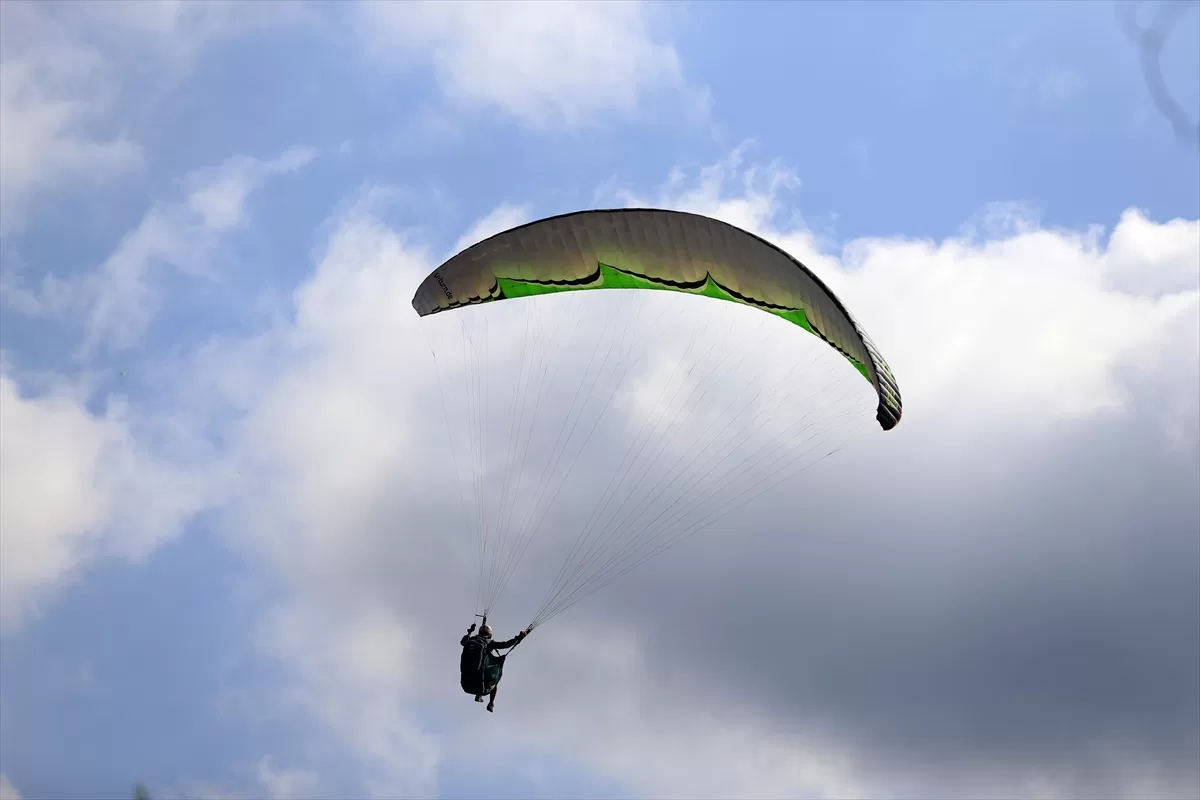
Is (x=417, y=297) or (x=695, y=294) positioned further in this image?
(x=417, y=297)

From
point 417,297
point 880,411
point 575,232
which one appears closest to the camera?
point 880,411

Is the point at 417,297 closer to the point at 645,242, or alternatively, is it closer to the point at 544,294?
the point at 544,294

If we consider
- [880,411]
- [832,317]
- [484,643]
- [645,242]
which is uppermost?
[645,242]

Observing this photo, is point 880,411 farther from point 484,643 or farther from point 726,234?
point 484,643

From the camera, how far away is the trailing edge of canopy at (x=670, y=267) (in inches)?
1038

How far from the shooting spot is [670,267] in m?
27.5

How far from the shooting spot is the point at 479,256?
2903 centimetres

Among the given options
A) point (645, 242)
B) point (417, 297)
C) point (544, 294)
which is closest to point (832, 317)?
point (645, 242)

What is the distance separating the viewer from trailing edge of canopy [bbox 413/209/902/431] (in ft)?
86.5

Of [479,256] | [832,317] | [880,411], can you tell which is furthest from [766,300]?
[479,256]

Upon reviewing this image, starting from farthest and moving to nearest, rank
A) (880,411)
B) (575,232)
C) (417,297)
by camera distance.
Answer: (417,297) < (575,232) < (880,411)

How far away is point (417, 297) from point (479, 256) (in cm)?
203

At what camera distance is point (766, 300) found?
27.2 metres

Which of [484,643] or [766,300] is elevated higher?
[766,300]
